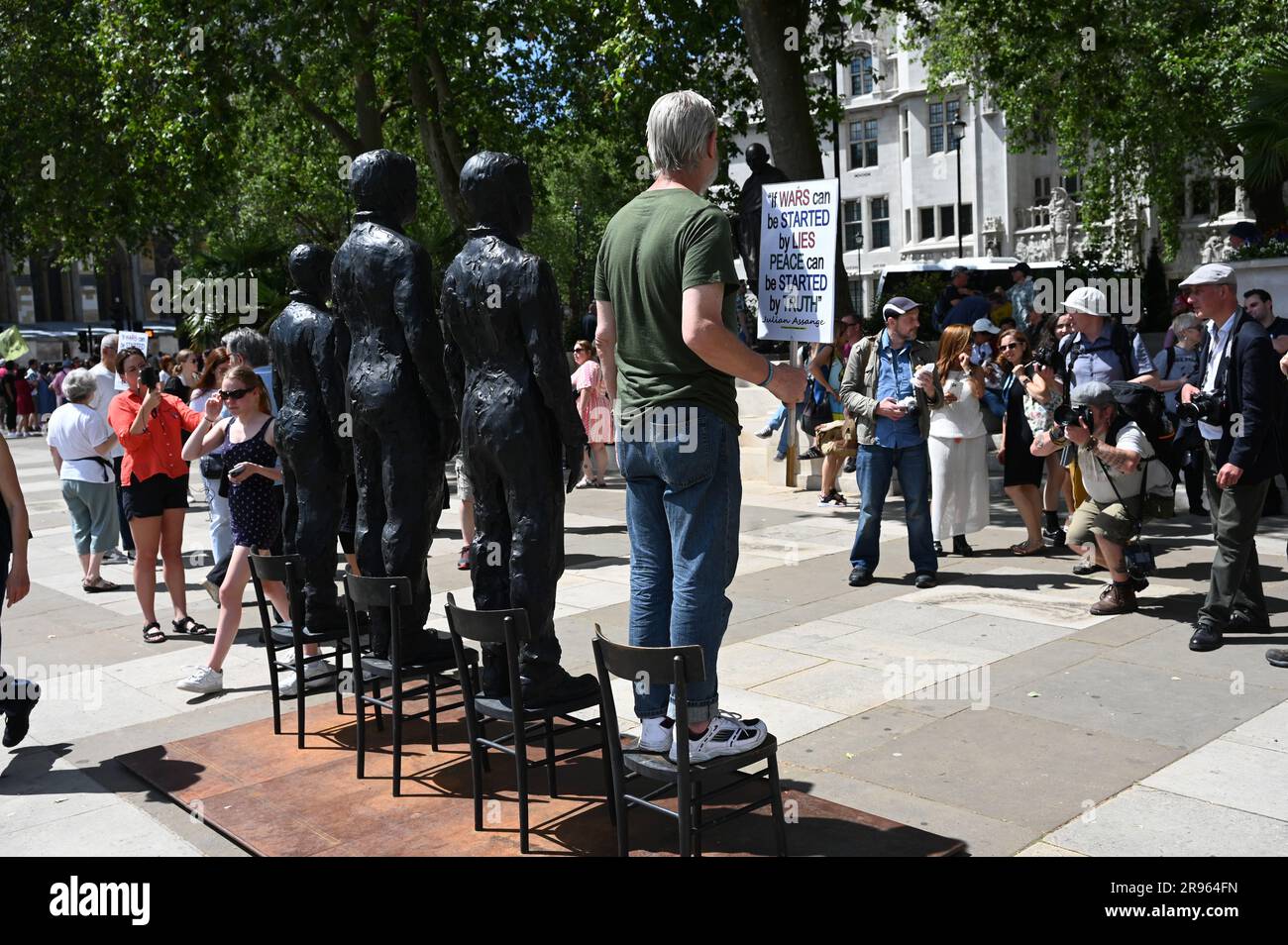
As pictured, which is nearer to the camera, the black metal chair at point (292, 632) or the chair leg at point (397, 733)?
the chair leg at point (397, 733)

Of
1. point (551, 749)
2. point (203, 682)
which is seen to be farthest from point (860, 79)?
point (551, 749)

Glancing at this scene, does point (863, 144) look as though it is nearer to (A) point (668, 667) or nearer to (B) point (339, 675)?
(B) point (339, 675)

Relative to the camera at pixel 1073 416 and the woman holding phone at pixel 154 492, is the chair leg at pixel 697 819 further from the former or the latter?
the woman holding phone at pixel 154 492

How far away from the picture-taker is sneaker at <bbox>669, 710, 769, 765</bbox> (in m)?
3.89

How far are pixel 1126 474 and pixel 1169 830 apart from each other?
344cm

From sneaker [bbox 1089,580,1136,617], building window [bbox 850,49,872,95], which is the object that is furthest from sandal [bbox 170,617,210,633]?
building window [bbox 850,49,872,95]

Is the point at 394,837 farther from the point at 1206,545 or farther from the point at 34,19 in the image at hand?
the point at 34,19

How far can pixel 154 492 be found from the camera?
26.0 ft

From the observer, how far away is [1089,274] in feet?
61.7

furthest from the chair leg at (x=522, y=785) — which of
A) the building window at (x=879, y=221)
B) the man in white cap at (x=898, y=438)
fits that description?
the building window at (x=879, y=221)

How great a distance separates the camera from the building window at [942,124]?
5406 centimetres

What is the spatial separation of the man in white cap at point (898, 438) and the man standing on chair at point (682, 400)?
15.3ft

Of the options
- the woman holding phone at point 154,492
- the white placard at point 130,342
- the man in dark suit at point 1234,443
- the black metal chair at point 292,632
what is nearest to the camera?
the black metal chair at point 292,632
